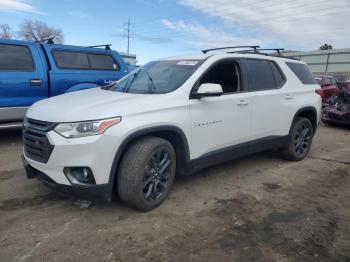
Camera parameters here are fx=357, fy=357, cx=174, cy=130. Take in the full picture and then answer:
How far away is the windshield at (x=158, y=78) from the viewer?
173 inches

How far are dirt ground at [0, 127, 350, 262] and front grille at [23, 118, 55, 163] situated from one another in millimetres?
648

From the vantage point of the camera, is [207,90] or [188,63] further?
[188,63]

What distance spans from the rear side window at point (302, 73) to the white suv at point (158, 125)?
26cm

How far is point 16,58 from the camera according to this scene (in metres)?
6.70

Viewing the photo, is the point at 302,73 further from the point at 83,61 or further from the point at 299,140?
the point at 83,61

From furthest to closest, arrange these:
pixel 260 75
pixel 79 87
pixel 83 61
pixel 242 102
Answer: pixel 83 61, pixel 79 87, pixel 260 75, pixel 242 102

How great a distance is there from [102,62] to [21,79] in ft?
6.68

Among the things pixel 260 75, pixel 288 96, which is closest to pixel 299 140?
pixel 288 96

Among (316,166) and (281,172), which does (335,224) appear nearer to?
(281,172)

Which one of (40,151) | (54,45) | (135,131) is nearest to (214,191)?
(135,131)

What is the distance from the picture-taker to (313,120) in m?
6.59

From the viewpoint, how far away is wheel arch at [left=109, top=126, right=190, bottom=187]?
3.59m

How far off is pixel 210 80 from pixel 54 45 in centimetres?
408

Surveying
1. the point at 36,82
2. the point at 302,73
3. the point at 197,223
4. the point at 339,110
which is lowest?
the point at 197,223
